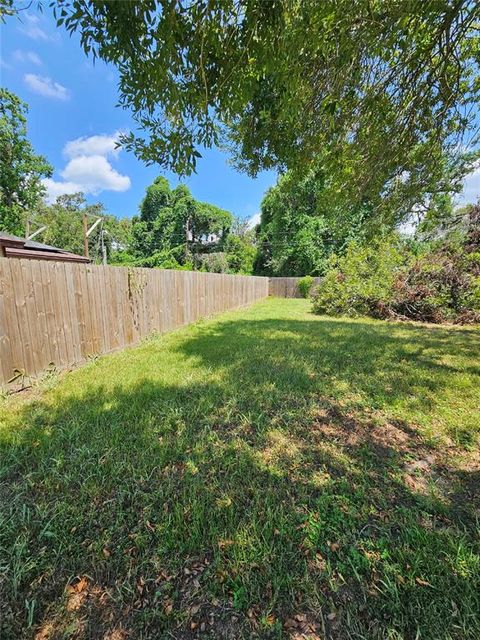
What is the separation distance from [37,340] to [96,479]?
257 cm

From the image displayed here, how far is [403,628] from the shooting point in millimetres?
1100

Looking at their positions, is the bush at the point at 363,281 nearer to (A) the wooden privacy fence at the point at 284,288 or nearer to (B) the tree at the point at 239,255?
(A) the wooden privacy fence at the point at 284,288

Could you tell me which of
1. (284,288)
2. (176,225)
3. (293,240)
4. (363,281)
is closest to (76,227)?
(176,225)

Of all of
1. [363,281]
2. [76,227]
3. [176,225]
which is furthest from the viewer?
[76,227]

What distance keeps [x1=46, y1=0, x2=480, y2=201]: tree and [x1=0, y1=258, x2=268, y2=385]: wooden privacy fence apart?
2.72 metres

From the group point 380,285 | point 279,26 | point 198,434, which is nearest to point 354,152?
point 279,26

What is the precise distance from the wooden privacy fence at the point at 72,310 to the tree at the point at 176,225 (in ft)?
61.4

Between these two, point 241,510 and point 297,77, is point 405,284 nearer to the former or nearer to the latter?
point 297,77

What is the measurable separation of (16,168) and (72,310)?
17392mm

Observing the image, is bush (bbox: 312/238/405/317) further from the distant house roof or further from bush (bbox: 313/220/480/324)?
the distant house roof

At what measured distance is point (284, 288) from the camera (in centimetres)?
2033

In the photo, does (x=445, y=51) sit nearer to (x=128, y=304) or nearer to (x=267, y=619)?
(x=267, y=619)

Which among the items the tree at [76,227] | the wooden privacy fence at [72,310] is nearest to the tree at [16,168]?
the tree at [76,227]

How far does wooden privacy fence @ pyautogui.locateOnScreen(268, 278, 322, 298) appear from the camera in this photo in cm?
1972
